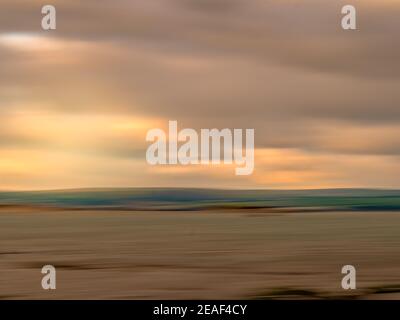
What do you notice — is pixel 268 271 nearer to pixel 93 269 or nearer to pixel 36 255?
pixel 93 269

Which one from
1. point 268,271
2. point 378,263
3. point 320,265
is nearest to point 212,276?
point 268,271

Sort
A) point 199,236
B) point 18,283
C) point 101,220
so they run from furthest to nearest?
1. point 101,220
2. point 199,236
3. point 18,283

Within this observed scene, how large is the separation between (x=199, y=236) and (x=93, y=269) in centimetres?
218

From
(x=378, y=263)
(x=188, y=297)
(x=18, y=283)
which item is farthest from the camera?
(x=378, y=263)

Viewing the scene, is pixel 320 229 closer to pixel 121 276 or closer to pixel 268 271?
pixel 268 271

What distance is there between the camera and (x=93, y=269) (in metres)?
12.1

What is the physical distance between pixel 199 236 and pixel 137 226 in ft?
4.63

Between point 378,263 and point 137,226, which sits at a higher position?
point 137,226

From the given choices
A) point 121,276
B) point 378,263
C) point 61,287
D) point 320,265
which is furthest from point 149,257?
point 378,263

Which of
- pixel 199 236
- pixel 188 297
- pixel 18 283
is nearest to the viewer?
pixel 188 297

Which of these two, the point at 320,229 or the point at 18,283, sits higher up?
the point at 320,229

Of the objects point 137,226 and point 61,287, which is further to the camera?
point 137,226

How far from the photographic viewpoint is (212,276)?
11.9m

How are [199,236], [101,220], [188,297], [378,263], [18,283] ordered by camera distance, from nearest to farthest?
[188,297], [18,283], [378,263], [199,236], [101,220]
